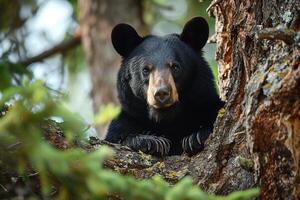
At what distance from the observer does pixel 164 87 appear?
5.38 meters

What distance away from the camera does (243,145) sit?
4.22 metres

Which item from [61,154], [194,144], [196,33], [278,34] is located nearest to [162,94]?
[194,144]

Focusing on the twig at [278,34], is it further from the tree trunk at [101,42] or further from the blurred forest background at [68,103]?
the tree trunk at [101,42]

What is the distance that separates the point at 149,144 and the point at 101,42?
Result: 4.34m

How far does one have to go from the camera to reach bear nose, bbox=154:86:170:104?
210 inches

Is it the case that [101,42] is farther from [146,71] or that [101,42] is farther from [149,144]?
[149,144]

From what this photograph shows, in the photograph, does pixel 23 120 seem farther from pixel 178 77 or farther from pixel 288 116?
pixel 178 77

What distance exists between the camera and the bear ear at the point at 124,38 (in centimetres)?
640

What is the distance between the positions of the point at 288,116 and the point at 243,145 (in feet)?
2.00

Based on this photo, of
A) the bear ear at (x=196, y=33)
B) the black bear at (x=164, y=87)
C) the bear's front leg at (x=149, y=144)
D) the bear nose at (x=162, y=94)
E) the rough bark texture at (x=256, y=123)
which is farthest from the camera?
the bear ear at (x=196, y=33)

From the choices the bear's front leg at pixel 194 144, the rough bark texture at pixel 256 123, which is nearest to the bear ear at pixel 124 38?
the rough bark texture at pixel 256 123

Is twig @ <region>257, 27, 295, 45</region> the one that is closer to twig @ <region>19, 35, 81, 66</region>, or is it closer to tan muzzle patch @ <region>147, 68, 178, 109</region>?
tan muzzle patch @ <region>147, 68, 178, 109</region>

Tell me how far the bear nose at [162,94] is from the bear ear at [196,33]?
1112mm

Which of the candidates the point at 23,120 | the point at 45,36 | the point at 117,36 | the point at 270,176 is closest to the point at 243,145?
the point at 270,176
